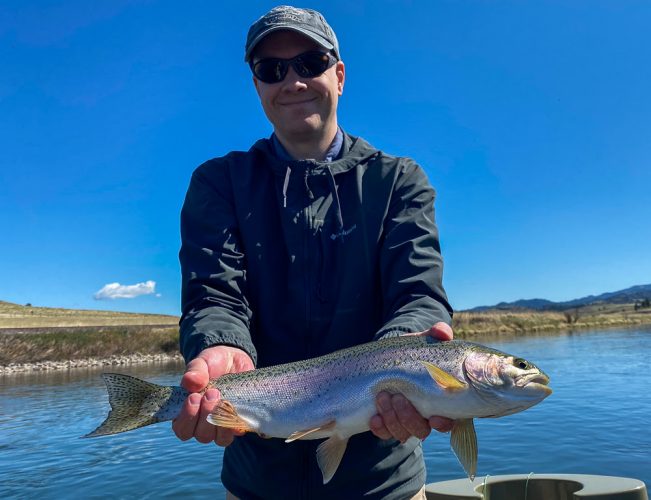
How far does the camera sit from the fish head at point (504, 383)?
10.0ft

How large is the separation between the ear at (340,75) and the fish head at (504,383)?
1998 millimetres

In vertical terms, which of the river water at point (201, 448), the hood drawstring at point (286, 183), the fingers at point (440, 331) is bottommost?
the river water at point (201, 448)

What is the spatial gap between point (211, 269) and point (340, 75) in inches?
64.8

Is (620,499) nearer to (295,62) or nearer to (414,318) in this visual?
(414,318)

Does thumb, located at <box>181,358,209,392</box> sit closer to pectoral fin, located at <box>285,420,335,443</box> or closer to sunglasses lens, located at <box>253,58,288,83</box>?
pectoral fin, located at <box>285,420,335,443</box>

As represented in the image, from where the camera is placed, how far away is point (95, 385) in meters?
26.2

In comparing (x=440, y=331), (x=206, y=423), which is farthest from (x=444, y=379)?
(x=206, y=423)

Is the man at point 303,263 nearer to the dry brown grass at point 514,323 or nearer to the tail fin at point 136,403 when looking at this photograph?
the tail fin at point 136,403

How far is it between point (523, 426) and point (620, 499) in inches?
376

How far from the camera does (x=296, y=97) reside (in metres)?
3.42

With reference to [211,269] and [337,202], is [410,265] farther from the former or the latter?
[211,269]

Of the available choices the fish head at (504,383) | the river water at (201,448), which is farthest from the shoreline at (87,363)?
the fish head at (504,383)

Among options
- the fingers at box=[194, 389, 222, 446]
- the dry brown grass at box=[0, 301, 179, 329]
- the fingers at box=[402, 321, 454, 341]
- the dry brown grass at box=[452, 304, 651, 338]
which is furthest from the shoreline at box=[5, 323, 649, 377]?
the fingers at box=[194, 389, 222, 446]

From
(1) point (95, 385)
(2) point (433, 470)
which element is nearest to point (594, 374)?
(2) point (433, 470)
